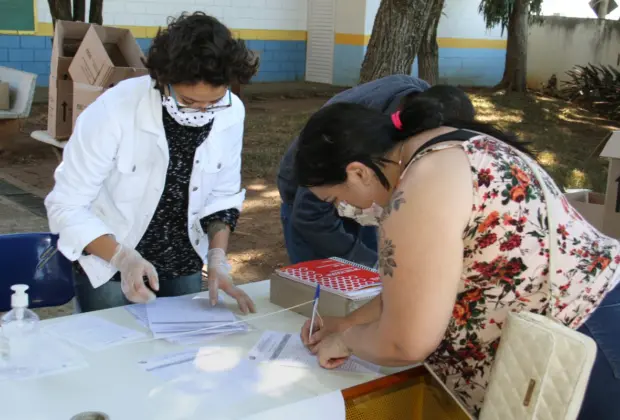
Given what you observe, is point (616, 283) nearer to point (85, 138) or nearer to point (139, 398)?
point (139, 398)

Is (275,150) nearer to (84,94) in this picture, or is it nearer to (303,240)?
(84,94)

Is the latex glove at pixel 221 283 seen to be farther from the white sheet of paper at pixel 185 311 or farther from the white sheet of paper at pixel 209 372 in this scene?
the white sheet of paper at pixel 209 372

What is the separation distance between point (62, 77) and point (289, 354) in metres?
3.42

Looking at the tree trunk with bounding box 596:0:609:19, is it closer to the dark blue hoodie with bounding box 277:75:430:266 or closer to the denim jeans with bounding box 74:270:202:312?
the dark blue hoodie with bounding box 277:75:430:266

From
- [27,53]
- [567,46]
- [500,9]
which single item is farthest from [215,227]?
[567,46]

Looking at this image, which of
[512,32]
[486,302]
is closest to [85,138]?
[486,302]

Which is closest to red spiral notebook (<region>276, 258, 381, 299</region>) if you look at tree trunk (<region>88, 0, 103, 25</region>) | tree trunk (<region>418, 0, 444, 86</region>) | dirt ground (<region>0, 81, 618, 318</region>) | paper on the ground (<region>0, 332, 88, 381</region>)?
paper on the ground (<region>0, 332, 88, 381</region>)

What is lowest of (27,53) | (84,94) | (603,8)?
(84,94)

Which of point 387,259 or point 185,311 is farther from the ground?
point 387,259

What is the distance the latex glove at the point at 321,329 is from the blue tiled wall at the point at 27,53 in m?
9.43

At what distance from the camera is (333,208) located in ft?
7.42

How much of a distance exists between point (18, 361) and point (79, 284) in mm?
535

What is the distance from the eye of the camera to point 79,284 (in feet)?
6.95

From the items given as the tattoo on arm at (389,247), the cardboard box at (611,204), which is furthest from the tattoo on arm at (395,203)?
the cardboard box at (611,204)
